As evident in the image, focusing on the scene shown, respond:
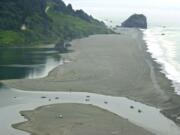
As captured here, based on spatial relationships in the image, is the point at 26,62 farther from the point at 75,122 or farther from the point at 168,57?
the point at 75,122

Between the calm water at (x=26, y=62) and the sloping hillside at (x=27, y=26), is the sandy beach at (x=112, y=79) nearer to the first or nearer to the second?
the calm water at (x=26, y=62)

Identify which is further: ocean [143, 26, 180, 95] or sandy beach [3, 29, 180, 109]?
ocean [143, 26, 180, 95]

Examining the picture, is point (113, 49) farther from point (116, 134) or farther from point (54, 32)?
Result: point (116, 134)

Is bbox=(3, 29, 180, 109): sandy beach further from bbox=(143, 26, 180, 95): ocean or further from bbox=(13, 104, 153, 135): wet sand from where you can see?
bbox=(13, 104, 153, 135): wet sand

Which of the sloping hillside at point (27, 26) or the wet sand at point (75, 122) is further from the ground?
the sloping hillside at point (27, 26)

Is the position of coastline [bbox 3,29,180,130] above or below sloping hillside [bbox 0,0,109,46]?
below

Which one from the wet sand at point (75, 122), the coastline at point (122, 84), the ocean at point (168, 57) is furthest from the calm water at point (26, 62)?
the wet sand at point (75, 122)

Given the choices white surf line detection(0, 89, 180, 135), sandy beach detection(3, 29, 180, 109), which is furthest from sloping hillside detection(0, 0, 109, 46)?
white surf line detection(0, 89, 180, 135)
